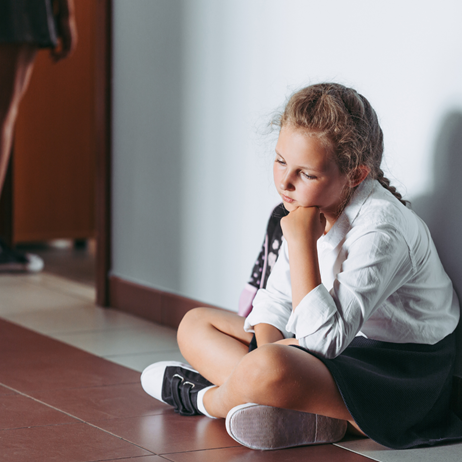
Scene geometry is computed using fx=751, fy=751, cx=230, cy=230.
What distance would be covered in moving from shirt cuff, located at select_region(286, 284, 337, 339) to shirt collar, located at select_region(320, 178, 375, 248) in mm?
138

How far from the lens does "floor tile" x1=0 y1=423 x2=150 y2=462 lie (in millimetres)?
996

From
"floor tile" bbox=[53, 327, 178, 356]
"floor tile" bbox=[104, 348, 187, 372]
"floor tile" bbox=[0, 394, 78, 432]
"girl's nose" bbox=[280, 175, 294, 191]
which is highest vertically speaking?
"girl's nose" bbox=[280, 175, 294, 191]

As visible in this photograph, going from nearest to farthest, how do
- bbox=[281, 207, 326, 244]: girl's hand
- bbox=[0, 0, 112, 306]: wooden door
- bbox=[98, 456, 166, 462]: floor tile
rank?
bbox=[98, 456, 166, 462]: floor tile → bbox=[281, 207, 326, 244]: girl's hand → bbox=[0, 0, 112, 306]: wooden door

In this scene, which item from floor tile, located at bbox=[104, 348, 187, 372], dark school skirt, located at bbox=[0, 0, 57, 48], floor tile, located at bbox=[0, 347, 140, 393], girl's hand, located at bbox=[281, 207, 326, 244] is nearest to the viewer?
girl's hand, located at bbox=[281, 207, 326, 244]

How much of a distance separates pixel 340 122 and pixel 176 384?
506 mm

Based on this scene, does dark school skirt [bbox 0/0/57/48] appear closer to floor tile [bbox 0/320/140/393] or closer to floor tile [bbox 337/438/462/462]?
floor tile [bbox 0/320/140/393]

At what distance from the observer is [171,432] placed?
1.12 m

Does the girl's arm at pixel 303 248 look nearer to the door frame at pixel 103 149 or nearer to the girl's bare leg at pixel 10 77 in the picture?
the door frame at pixel 103 149

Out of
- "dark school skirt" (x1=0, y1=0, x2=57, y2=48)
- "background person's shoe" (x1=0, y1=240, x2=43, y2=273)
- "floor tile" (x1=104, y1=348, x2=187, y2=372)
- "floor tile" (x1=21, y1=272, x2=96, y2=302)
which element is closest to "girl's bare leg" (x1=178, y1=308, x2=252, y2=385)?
"floor tile" (x1=104, y1=348, x2=187, y2=372)

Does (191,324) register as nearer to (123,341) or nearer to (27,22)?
(123,341)

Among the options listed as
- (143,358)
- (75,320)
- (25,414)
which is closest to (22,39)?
(75,320)

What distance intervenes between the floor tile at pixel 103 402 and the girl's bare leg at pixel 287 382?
0.25m

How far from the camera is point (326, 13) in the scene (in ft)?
4.78

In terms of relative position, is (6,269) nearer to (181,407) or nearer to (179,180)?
(179,180)
